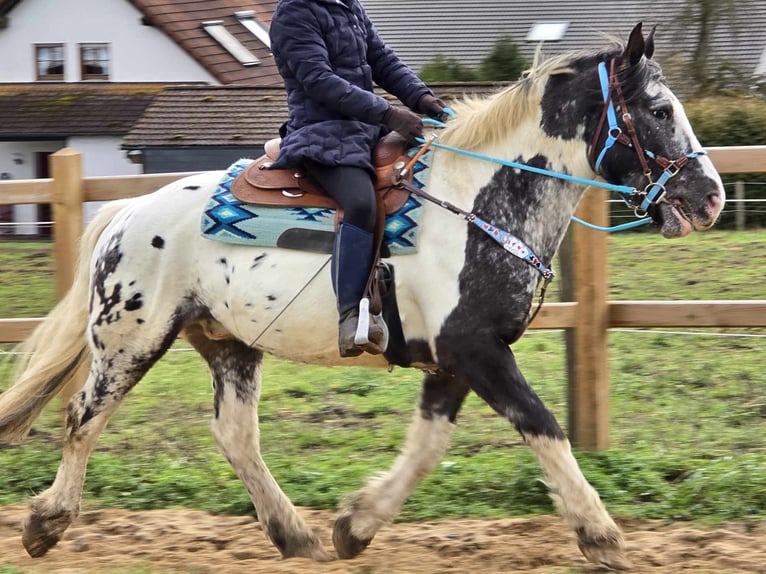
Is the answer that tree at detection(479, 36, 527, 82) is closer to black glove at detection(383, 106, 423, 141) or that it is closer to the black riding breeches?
black glove at detection(383, 106, 423, 141)

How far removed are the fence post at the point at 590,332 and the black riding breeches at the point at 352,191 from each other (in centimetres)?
170

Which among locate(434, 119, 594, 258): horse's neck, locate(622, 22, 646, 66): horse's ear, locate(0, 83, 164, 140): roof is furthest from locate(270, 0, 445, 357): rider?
locate(0, 83, 164, 140): roof

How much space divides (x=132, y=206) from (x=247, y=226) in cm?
78

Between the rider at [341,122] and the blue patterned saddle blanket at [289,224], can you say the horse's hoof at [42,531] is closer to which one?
the blue patterned saddle blanket at [289,224]

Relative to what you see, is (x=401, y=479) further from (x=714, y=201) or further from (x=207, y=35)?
(x=207, y=35)

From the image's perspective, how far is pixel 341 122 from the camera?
4797mm

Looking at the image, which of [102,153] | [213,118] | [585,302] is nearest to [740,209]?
[585,302]

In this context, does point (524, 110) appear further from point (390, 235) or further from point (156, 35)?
point (156, 35)

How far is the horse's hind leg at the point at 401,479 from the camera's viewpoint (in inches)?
194

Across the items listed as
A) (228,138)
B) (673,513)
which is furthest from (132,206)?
(228,138)

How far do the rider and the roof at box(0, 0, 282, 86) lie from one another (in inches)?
968

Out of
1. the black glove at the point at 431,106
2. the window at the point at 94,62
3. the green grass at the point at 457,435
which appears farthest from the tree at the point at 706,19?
the black glove at the point at 431,106

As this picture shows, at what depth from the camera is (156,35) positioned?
1177 inches

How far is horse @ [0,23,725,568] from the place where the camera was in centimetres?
442
